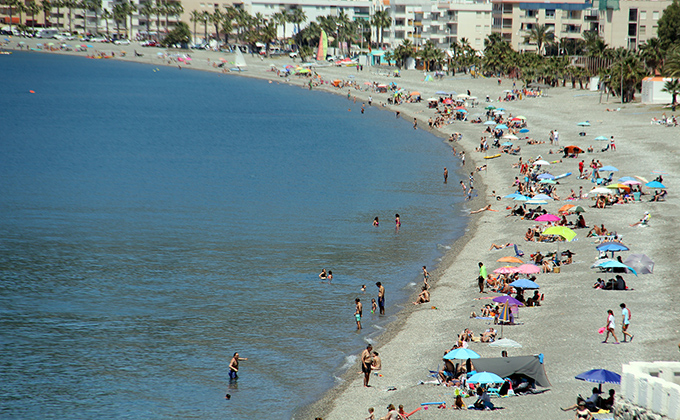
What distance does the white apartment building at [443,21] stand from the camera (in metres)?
150

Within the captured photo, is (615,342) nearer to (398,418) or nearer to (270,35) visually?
(398,418)

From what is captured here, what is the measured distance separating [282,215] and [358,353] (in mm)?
23723

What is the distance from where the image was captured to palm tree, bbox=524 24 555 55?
430 feet

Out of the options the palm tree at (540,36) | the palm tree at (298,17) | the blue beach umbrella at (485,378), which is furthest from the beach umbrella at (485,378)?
the palm tree at (298,17)

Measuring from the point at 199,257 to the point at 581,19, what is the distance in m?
112

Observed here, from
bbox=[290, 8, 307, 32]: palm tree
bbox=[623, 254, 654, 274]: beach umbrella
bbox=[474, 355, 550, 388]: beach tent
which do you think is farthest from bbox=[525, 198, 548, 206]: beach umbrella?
bbox=[290, 8, 307, 32]: palm tree

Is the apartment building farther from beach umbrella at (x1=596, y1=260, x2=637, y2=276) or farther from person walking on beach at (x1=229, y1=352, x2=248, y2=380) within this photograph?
person walking on beach at (x1=229, y1=352, x2=248, y2=380)

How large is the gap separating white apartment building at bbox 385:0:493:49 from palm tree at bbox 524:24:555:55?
54.5 ft

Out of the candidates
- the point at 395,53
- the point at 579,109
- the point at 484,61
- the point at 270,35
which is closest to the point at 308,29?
the point at 270,35

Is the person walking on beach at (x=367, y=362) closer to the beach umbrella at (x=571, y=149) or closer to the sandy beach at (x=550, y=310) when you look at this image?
the sandy beach at (x=550, y=310)

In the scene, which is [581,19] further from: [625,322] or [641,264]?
[625,322]

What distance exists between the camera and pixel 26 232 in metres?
45.7

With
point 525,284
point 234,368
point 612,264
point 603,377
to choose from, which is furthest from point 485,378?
point 612,264

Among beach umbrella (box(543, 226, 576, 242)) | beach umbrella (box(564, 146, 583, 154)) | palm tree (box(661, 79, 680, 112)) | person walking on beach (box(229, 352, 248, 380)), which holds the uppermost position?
palm tree (box(661, 79, 680, 112))
